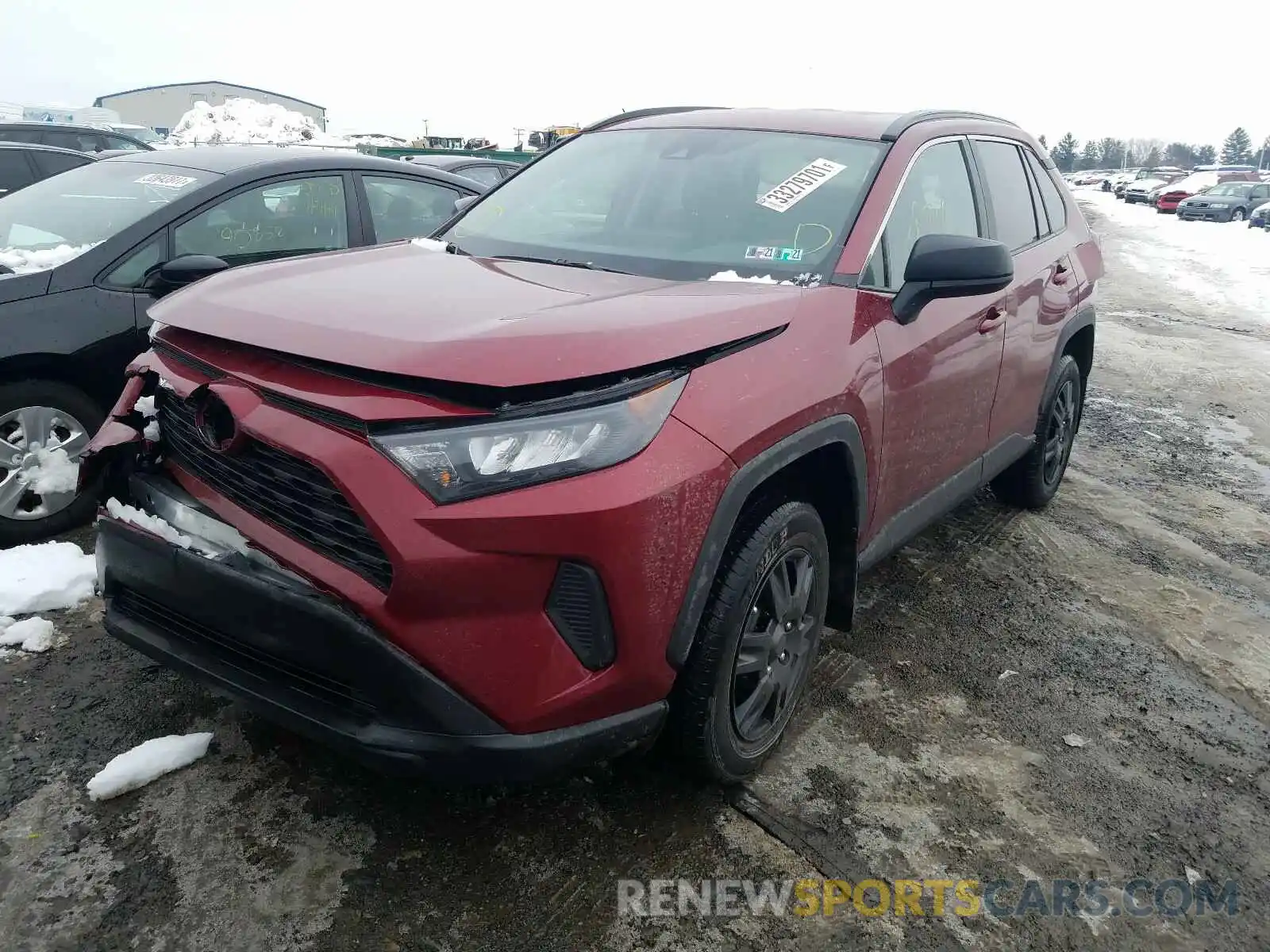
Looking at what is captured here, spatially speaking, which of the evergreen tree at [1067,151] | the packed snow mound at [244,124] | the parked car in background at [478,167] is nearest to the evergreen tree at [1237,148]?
the evergreen tree at [1067,151]

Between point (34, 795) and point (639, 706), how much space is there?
163 cm

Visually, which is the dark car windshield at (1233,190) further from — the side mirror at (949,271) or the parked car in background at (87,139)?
the side mirror at (949,271)

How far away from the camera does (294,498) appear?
203 centimetres

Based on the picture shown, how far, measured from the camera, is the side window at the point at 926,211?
290 cm

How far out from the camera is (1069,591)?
402 cm

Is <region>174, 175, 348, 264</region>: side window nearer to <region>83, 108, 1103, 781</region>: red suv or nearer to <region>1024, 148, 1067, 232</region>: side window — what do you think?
<region>83, 108, 1103, 781</region>: red suv

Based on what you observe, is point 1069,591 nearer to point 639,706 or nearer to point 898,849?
point 898,849

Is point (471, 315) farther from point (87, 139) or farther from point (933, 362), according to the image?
point (87, 139)

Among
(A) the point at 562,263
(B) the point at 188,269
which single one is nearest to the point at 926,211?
(A) the point at 562,263

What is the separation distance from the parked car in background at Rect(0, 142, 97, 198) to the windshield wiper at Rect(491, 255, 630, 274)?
6947mm

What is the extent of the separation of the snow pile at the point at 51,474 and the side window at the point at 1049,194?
14.1 ft

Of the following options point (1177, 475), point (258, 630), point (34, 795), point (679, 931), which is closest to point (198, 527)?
point (258, 630)

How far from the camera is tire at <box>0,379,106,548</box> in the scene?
3.70 metres

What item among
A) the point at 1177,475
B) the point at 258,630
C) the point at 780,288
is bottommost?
the point at 1177,475
